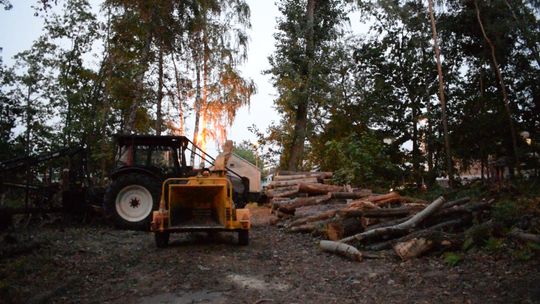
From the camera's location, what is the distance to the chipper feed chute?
27.2 feet

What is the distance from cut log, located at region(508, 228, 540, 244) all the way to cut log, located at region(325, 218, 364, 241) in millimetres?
3055

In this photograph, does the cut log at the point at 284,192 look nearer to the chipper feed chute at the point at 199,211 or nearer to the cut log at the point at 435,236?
the chipper feed chute at the point at 199,211

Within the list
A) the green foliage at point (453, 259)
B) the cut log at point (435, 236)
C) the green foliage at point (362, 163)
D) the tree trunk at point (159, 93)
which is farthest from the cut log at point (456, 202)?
the tree trunk at point (159, 93)

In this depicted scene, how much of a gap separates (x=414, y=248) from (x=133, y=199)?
6.64m

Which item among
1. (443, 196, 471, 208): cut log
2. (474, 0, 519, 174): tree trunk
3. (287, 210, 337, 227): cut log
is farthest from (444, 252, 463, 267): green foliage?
(474, 0, 519, 174): tree trunk

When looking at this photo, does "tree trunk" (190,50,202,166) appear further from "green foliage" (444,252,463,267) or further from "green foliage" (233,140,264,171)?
"green foliage" (444,252,463,267)

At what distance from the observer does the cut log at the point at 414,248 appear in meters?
7.14

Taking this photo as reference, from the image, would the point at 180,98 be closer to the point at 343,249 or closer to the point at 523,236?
the point at 343,249

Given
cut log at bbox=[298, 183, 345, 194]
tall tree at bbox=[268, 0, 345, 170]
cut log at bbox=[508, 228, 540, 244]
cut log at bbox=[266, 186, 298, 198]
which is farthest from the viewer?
tall tree at bbox=[268, 0, 345, 170]

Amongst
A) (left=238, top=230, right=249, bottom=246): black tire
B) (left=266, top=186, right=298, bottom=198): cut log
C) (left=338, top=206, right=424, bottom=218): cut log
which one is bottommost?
(left=238, top=230, right=249, bottom=246): black tire

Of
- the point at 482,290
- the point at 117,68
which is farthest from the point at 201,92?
the point at 482,290

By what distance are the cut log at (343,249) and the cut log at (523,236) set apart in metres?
2.39

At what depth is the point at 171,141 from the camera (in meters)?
11.4

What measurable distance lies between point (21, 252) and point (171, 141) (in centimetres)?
460
